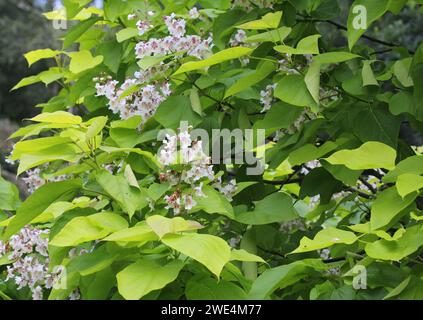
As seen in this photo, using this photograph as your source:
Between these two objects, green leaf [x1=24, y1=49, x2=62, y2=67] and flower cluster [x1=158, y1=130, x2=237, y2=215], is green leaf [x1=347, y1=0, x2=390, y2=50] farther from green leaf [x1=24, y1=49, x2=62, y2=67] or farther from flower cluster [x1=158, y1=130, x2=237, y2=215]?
green leaf [x1=24, y1=49, x2=62, y2=67]

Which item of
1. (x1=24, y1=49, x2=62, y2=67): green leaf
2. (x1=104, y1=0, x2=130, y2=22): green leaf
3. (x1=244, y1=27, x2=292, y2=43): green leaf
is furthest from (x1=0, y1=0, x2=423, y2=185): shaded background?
(x1=244, y1=27, x2=292, y2=43): green leaf

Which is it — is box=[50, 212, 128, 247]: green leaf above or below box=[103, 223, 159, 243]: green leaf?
below

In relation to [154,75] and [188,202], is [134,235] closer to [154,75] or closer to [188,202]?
[188,202]

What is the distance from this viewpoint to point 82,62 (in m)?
2.11

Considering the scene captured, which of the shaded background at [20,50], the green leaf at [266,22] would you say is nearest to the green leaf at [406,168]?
the green leaf at [266,22]

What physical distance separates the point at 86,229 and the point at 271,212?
0.53 m

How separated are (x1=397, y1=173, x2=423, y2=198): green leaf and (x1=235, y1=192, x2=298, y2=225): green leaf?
0.44 meters

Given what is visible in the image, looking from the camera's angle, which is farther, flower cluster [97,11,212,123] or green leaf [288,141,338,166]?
flower cluster [97,11,212,123]

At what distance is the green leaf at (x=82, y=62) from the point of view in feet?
6.80

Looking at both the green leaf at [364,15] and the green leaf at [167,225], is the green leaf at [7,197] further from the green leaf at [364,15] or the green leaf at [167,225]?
the green leaf at [364,15]

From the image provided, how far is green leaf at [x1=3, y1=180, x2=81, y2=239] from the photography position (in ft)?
4.72

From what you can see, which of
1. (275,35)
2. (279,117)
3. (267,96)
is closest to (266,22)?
(275,35)

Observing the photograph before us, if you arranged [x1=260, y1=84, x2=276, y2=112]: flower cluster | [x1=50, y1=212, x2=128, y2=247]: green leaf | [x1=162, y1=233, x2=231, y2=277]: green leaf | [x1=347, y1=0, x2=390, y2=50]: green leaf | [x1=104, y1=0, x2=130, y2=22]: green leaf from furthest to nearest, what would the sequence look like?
[x1=104, y1=0, x2=130, y2=22]: green leaf → [x1=260, y1=84, x2=276, y2=112]: flower cluster → [x1=347, y1=0, x2=390, y2=50]: green leaf → [x1=50, y1=212, x2=128, y2=247]: green leaf → [x1=162, y1=233, x2=231, y2=277]: green leaf

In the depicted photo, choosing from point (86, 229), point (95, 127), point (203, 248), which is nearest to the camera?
point (203, 248)
